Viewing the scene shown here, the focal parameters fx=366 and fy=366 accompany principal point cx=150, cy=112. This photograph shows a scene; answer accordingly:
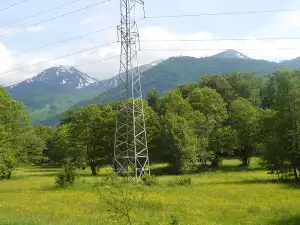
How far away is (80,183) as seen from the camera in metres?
47.6

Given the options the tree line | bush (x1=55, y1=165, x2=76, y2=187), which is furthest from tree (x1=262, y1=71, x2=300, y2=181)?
bush (x1=55, y1=165, x2=76, y2=187)

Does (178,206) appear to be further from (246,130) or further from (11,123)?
(246,130)

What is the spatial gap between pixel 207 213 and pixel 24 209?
14.2 m

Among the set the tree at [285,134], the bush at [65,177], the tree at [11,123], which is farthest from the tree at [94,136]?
the tree at [285,134]

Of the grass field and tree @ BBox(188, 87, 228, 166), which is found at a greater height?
tree @ BBox(188, 87, 228, 166)

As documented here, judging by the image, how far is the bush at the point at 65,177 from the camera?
150ft

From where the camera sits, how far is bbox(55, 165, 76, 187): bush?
150ft

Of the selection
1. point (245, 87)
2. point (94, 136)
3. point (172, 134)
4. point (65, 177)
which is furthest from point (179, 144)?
point (245, 87)

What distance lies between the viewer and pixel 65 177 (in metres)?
45.8

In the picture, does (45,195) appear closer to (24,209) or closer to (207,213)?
(24,209)

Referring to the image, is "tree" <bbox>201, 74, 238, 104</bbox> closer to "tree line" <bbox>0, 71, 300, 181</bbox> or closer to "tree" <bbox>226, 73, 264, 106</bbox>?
"tree" <bbox>226, 73, 264, 106</bbox>

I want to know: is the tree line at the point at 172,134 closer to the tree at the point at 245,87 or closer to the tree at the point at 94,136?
the tree at the point at 94,136

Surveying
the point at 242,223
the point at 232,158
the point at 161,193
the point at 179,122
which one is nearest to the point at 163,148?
the point at 179,122

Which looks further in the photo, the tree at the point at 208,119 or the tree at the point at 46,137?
the tree at the point at 46,137
